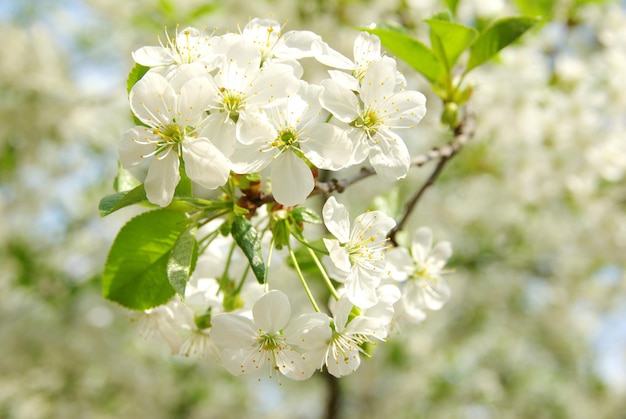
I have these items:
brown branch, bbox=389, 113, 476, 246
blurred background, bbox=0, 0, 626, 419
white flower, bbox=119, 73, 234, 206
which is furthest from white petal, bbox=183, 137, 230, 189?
blurred background, bbox=0, 0, 626, 419

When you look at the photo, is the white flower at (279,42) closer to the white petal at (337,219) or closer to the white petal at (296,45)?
the white petal at (296,45)

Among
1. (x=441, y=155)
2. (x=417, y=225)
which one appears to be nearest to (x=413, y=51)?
(x=441, y=155)

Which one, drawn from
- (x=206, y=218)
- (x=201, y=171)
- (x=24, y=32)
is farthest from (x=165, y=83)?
(x=24, y=32)

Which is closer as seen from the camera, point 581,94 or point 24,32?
point 581,94

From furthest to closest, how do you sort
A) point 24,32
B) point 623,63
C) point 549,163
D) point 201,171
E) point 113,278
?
1. point 24,32
2. point 549,163
3. point 623,63
4. point 113,278
5. point 201,171

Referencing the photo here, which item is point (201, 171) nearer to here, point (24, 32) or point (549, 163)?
point (549, 163)

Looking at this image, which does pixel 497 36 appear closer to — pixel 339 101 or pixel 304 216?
pixel 339 101

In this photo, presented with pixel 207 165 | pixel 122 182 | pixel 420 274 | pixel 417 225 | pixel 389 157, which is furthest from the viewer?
pixel 417 225
